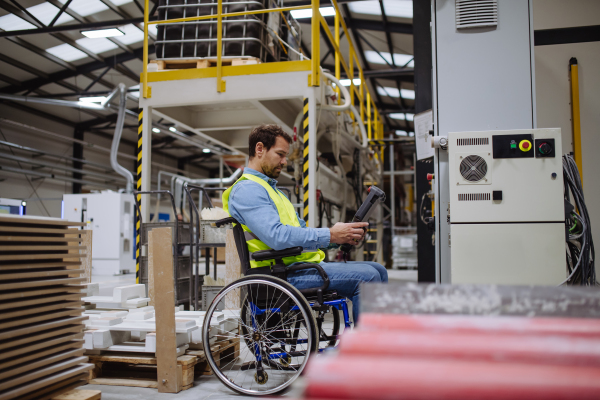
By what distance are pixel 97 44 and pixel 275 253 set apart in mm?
11719

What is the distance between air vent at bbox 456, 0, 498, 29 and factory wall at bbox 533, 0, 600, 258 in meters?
1.72

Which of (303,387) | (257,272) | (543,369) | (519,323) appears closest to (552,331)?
(519,323)

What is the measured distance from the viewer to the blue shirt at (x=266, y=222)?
224cm

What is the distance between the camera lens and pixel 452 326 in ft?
2.80

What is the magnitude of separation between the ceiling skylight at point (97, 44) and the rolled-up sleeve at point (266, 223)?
11.2 metres

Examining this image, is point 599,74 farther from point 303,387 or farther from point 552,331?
point 303,387

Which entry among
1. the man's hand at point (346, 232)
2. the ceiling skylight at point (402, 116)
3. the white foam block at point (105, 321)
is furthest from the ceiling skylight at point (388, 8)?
the white foam block at point (105, 321)

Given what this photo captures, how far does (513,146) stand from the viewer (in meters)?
2.83

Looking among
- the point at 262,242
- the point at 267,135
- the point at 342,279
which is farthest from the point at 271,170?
the point at 342,279

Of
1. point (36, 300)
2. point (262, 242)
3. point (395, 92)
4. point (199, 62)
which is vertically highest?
point (395, 92)

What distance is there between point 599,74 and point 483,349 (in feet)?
15.5

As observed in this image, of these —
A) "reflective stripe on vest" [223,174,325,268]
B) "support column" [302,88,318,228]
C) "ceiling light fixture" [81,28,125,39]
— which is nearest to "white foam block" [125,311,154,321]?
"reflective stripe on vest" [223,174,325,268]

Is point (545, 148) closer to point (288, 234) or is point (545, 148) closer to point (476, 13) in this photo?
point (476, 13)

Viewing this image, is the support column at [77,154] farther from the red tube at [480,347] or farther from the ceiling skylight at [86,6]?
the red tube at [480,347]
